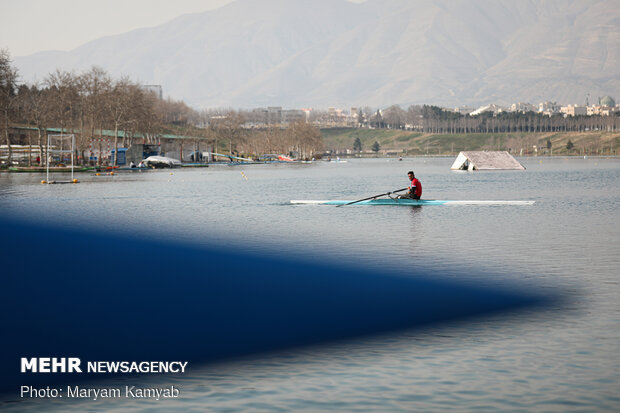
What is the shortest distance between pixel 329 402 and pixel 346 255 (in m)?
18.1

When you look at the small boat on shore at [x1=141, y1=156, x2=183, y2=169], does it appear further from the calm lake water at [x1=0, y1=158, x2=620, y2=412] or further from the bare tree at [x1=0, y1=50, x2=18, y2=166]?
the calm lake water at [x1=0, y1=158, x2=620, y2=412]

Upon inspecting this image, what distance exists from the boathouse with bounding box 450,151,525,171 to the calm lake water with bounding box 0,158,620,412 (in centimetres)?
10186

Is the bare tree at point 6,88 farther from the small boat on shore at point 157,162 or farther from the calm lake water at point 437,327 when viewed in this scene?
the calm lake water at point 437,327

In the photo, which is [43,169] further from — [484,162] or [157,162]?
[484,162]

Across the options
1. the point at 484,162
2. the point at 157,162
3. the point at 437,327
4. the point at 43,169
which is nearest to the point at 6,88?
the point at 43,169

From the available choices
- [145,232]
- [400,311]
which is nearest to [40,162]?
[145,232]

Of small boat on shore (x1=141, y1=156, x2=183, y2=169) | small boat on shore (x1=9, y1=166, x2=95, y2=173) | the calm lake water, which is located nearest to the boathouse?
small boat on shore (x1=141, y1=156, x2=183, y2=169)

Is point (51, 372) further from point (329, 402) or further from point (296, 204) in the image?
point (296, 204)

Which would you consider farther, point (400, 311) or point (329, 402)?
point (400, 311)

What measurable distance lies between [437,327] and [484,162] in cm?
14548

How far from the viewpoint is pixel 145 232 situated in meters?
41.0

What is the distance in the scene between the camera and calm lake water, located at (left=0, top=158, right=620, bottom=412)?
40.8 feet

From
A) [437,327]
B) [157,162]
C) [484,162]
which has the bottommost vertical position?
[437,327]

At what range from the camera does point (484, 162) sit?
521 feet
